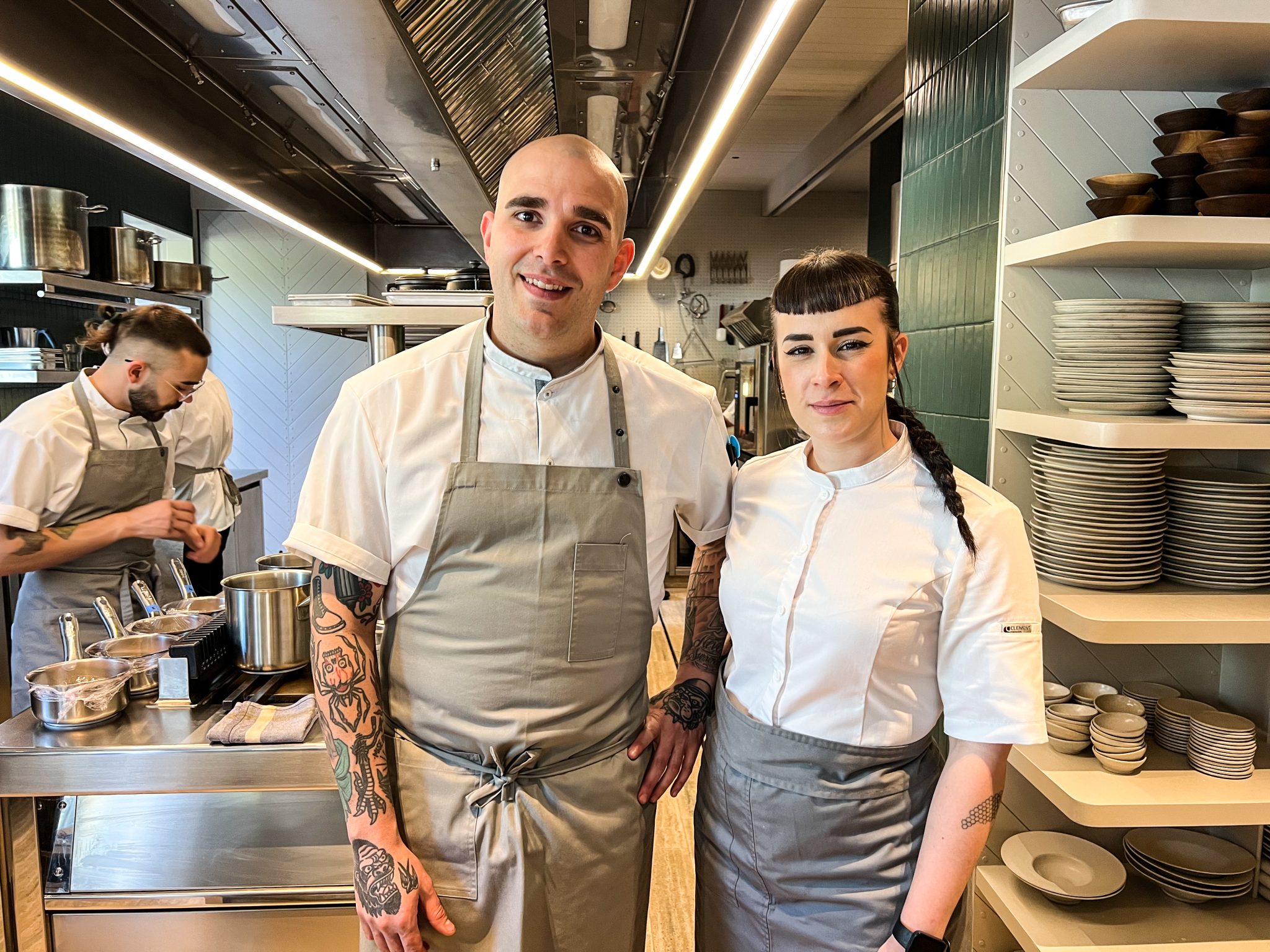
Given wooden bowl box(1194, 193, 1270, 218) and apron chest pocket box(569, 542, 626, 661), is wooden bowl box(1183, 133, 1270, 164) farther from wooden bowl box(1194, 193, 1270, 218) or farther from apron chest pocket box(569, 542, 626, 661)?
apron chest pocket box(569, 542, 626, 661)

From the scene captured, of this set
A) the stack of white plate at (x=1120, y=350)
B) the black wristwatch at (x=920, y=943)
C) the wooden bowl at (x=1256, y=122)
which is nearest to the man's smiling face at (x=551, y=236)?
the black wristwatch at (x=920, y=943)

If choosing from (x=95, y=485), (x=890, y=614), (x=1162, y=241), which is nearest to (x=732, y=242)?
(x=95, y=485)

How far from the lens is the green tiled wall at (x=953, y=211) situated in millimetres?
2492

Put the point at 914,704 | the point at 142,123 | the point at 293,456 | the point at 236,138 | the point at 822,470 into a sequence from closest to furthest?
the point at 914,704 < the point at 822,470 < the point at 142,123 < the point at 236,138 < the point at 293,456

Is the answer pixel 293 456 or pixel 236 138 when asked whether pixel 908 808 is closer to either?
pixel 236 138

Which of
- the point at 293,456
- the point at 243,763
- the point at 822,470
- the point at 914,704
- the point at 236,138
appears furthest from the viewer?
the point at 293,456

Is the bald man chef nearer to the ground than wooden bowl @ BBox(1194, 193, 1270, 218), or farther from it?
nearer to the ground

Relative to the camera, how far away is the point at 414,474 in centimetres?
147

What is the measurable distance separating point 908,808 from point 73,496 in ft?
8.54

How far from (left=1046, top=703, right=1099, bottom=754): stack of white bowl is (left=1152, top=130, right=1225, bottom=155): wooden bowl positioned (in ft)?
4.32

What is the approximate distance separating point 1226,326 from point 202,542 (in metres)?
2.98

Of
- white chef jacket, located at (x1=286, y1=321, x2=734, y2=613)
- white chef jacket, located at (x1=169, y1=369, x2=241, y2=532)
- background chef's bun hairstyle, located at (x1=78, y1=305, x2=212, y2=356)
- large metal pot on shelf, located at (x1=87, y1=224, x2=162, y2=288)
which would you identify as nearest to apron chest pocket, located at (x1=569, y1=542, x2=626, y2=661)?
white chef jacket, located at (x1=286, y1=321, x2=734, y2=613)

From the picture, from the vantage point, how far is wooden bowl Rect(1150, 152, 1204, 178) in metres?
2.00

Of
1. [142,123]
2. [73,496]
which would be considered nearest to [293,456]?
[73,496]
